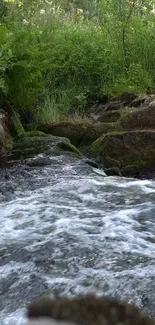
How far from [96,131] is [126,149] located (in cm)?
98

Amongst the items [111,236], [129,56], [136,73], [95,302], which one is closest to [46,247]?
[111,236]

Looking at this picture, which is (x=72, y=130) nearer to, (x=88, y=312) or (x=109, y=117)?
(x=109, y=117)

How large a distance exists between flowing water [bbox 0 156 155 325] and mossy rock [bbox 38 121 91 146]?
1.90 meters

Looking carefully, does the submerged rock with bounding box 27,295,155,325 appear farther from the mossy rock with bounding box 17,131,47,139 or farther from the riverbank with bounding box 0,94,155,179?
the mossy rock with bounding box 17,131,47,139

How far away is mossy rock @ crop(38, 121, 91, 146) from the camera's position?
7.54m

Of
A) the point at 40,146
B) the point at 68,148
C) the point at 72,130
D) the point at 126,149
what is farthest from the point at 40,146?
the point at 126,149

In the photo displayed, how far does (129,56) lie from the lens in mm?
9922

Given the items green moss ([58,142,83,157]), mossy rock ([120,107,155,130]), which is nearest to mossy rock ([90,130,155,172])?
green moss ([58,142,83,157])

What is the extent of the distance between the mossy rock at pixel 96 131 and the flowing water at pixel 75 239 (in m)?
1.74

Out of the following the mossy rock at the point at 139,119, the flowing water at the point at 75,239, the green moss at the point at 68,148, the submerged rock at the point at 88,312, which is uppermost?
the submerged rock at the point at 88,312

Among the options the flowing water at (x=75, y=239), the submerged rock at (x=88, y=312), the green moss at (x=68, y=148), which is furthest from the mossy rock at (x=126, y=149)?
the submerged rock at (x=88, y=312)

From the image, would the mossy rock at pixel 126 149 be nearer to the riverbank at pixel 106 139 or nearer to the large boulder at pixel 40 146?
the riverbank at pixel 106 139

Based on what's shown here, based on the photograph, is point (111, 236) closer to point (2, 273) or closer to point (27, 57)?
point (2, 273)

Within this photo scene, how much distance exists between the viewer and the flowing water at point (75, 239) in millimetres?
2809
